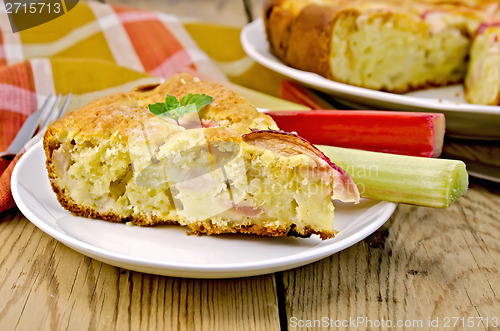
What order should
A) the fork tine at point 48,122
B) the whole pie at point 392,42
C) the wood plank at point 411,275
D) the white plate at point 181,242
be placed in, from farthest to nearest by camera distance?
1. the whole pie at point 392,42
2. the fork tine at point 48,122
3. the wood plank at point 411,275
4. the white plate at point 181,242

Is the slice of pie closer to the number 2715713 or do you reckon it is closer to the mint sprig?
the mint sprig

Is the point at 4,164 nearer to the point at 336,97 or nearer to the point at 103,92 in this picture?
the point at 103,92

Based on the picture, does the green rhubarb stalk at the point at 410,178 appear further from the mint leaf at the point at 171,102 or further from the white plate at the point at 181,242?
the mint leaf at the point at 171,102

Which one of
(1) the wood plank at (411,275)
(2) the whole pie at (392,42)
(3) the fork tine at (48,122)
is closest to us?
(1) the wood plank at (411,275)

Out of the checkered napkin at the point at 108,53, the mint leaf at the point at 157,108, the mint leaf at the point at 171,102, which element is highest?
the mint leaf at the point at 171,102

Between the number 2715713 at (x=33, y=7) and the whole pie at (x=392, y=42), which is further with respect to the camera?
the number 2715713 at (x=33, y=7)

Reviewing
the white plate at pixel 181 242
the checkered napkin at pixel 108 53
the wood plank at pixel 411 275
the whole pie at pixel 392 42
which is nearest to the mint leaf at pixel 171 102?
the white plate at pixel 181 242

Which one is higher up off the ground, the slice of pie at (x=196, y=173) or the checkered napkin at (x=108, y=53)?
the slice of pie at (x=196, y=173)
